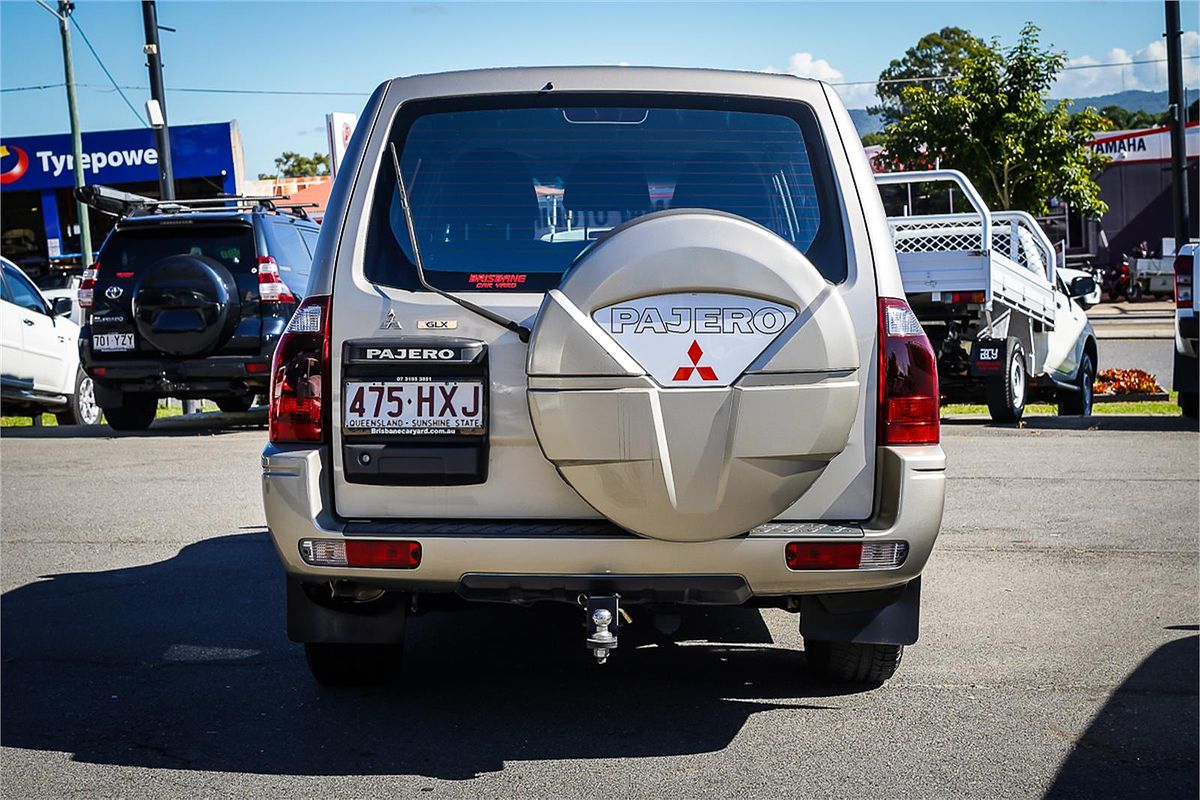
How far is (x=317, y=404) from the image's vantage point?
4.16 meters

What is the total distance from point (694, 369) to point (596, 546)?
60 centimetres

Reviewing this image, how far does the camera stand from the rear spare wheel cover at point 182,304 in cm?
1236

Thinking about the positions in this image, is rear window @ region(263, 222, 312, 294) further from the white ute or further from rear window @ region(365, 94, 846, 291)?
rear window @ region(365, 94, 846, 291)

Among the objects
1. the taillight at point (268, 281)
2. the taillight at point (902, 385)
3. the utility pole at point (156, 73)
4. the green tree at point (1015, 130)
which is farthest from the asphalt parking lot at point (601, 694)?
the green tree at point (1015, 130)

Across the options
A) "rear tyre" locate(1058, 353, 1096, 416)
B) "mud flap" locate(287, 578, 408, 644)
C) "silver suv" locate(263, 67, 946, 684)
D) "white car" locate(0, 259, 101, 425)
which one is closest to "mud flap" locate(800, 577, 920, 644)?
"silver suv" locate(263, 67, 946, 684)

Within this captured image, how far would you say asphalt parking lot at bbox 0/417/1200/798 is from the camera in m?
4.04

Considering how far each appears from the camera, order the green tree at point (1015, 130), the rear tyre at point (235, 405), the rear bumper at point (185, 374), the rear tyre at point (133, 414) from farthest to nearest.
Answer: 1. the green tree at point (1015, 130)
2. the rear tyre at point (235, 405)
3. the rear tyre at point (133, 414)
4. the rear bumper at point (185, 374)

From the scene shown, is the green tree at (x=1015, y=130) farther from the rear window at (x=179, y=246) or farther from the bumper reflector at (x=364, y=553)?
the bumper reflector at (x=364, y=553)

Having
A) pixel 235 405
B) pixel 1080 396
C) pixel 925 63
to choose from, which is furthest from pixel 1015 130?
pixel 925 63

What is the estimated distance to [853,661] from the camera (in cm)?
480

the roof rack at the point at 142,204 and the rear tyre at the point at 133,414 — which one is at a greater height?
the roof rack at the point at 142,204

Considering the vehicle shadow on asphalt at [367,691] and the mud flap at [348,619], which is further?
the mud flap at [348,619]

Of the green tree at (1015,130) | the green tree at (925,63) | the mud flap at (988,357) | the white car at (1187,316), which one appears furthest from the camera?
the green tree at (925,63)

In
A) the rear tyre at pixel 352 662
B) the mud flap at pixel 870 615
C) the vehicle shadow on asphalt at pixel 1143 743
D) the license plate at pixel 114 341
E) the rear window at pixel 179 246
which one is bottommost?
the vehicle shadow on asphalt at pixel 1143 743
